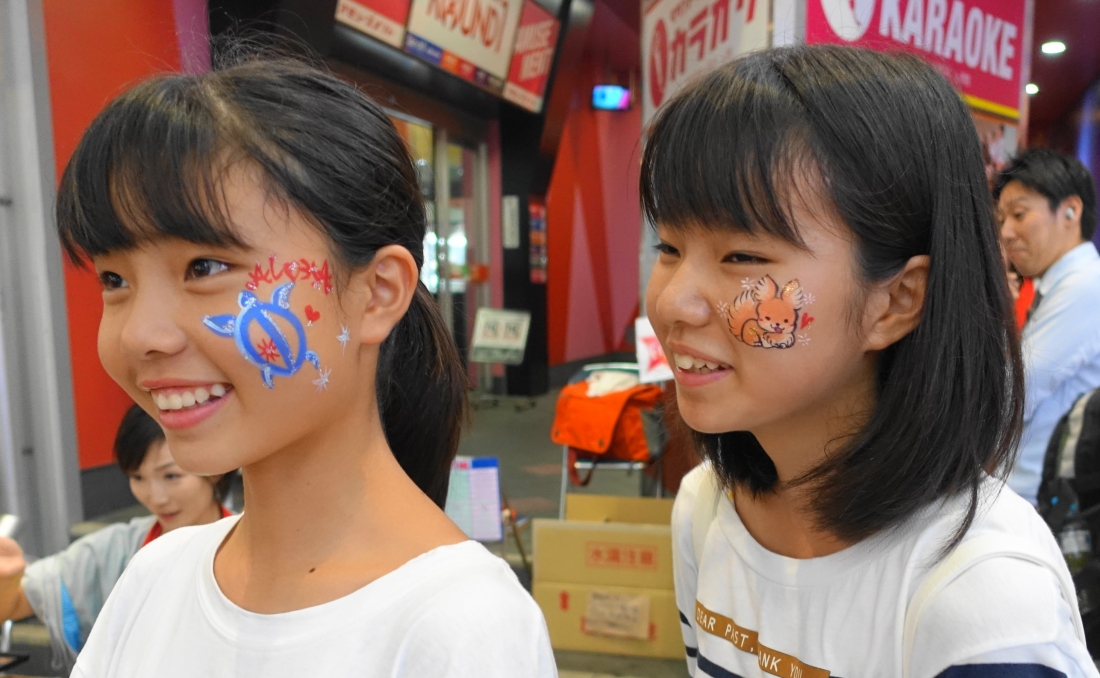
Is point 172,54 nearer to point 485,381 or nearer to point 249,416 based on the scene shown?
point 249,416

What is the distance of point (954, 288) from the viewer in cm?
85

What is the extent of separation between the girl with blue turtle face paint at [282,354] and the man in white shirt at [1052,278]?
6.59ft

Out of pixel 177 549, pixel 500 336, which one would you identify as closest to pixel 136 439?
pixel 177 549

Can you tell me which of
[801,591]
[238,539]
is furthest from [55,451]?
[801,591]

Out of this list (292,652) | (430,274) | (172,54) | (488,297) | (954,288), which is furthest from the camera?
(488,297)

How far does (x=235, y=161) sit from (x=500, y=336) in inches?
259

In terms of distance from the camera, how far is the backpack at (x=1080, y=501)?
208 centimetres

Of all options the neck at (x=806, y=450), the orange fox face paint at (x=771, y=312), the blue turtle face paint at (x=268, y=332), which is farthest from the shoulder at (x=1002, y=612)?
the blue turtle face paint at (x=268, y=332)

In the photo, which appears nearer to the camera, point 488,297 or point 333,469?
point 333,469

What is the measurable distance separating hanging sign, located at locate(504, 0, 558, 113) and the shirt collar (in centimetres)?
490

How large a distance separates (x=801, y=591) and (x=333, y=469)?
0.57 meters

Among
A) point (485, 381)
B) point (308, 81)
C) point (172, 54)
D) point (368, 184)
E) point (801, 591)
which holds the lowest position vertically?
point (485, 381)

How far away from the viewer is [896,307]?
0.88m

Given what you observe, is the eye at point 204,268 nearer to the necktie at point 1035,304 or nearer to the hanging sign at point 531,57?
the necktie at point 1035,304
